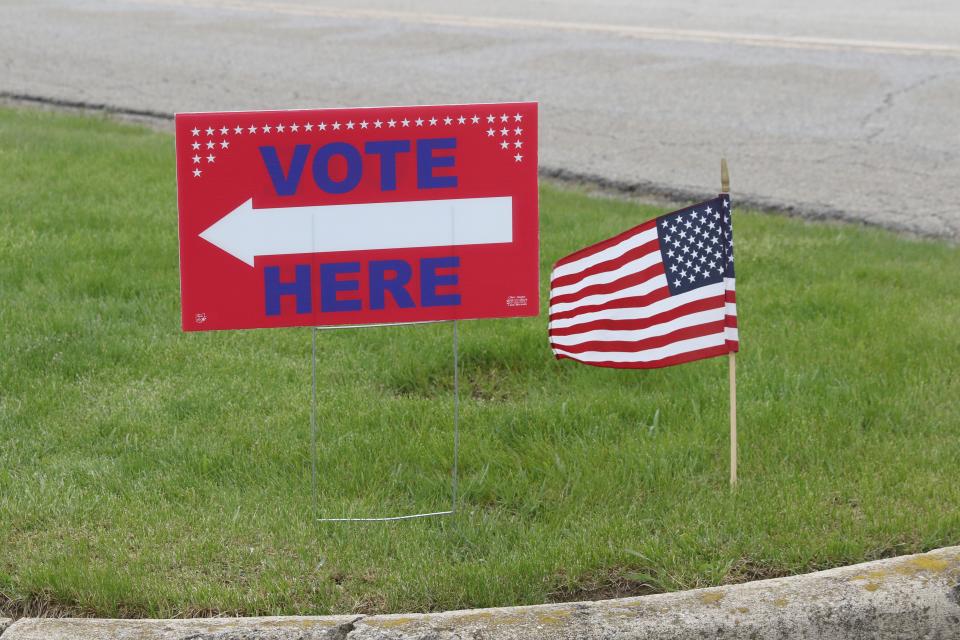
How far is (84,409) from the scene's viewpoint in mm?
4629

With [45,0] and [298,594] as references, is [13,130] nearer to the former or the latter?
[298,594]

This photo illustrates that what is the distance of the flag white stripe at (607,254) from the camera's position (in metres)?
4.01

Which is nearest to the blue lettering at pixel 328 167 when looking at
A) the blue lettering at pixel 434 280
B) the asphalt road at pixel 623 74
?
the blue lettering at pixel 434 280

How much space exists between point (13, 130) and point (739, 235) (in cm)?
491

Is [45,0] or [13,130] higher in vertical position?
[45,0]

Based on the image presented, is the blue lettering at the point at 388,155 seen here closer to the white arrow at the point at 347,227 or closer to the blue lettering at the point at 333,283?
the white arrow at the point at 347,227

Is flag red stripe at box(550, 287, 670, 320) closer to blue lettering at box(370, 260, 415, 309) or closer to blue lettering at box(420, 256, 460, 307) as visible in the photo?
blue lettering at box(420, 256, 460, 307)

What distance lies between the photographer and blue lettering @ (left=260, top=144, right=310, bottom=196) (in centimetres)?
370

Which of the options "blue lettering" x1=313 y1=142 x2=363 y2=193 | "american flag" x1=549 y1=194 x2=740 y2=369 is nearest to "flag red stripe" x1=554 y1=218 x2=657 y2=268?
"american flag" x1=549 y1=194 x2=740 y2=369

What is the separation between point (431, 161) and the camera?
3.77 meters

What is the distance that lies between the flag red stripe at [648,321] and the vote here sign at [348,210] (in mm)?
468

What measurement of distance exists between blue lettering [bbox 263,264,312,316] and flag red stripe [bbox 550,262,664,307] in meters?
0.95

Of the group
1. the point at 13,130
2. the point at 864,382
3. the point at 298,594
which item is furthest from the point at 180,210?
the point at 13,130

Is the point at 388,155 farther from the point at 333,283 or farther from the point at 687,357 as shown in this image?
the point at 687,357
